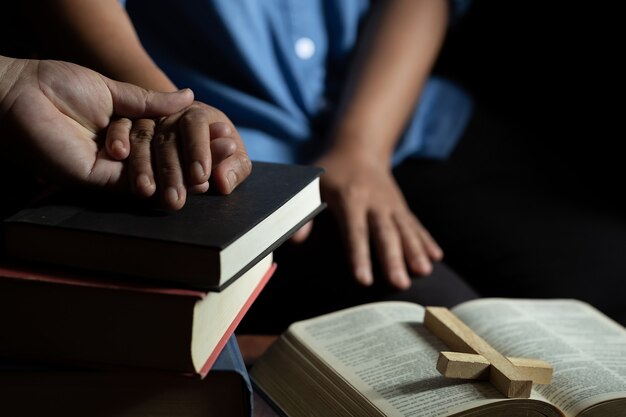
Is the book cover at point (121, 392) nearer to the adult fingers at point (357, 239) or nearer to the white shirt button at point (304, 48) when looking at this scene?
the adult fingers at point (357, 239)

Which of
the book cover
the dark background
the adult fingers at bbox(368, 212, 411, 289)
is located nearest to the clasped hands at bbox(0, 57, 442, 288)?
the book cover

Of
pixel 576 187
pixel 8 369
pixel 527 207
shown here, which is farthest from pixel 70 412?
pixel 576 187

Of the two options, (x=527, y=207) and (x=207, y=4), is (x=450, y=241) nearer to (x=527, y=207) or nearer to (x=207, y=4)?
(x=527, y=207)

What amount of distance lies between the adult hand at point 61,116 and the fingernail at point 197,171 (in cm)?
7

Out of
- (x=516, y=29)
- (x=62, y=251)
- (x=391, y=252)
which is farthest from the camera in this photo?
(x=516, y=29)

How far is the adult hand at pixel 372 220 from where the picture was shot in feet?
3.35

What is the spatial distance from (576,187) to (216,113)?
30.3 inches

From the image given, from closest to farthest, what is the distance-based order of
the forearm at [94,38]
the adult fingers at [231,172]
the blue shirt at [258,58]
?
the adult fingers at [231,172]
the forearm at [94,38]
the blue shirt at [258,58]

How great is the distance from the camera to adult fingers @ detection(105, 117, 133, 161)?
2.21 feet

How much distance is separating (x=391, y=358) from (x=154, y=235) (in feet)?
0.85

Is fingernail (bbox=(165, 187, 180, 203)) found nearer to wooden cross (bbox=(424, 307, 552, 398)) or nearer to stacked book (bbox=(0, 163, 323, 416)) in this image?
stacked book (bbox=(0, 163, 323, 416))

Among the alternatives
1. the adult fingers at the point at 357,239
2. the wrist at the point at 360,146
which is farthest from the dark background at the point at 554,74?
the adult fingers at the point at 357,239

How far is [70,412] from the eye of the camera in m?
0.63

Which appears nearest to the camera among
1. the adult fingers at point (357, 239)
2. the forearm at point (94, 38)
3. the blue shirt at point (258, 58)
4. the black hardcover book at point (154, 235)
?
the black hardcover book at point (154, 235)
